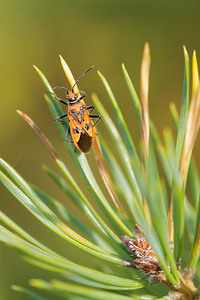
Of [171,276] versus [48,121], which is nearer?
[171,276]

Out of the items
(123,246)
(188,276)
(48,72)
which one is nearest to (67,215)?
(123,246)

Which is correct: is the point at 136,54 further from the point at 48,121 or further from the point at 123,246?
the point at 123,246

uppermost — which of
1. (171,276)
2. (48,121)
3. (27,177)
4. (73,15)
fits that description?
(73,15)

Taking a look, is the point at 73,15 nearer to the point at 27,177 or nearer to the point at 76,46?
the point at 76,46

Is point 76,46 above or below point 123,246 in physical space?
above

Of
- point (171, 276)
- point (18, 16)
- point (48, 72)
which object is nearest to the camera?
point (171, 276)

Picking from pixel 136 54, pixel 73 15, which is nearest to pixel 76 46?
pixel 73 15

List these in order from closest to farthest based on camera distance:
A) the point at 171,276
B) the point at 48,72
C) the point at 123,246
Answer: the point at 171,276
the point at 123,246
the point at 48,72
